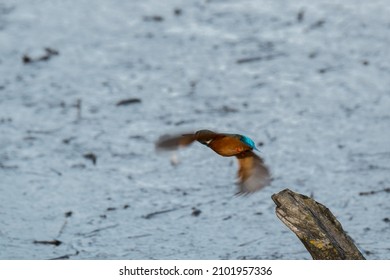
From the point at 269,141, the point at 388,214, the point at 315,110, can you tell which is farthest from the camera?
the point at 315,110

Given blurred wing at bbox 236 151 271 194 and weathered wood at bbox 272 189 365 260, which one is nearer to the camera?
weathered wood at bbox 272 189 365 260

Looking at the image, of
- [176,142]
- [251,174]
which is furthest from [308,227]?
[176,142]

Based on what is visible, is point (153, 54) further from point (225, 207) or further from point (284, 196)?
point (284, 196)

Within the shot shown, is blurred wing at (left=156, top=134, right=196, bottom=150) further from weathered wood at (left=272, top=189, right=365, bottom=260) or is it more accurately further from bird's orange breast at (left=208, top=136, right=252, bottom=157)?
weathered wood at (left=272, top=189, right=365, bottom=260)

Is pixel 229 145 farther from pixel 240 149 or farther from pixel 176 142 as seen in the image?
pixel 176 142

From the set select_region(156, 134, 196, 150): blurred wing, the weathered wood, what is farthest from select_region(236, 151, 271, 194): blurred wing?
the weathered wood

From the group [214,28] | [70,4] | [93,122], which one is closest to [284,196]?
[93,122]

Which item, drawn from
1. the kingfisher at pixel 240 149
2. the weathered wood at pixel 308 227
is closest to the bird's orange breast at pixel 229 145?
the kingfisher at pixel 240 149
